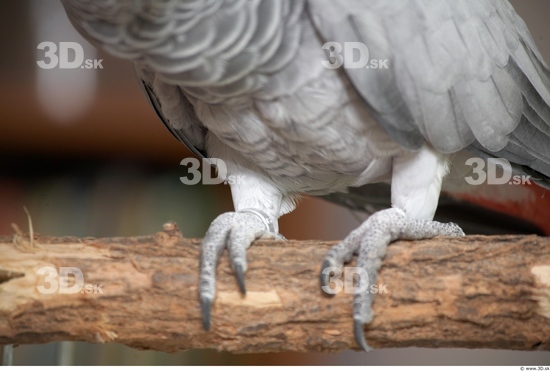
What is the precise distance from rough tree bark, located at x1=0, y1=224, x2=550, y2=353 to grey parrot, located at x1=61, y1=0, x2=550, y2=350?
0.11 ft

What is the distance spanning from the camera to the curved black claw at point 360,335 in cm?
94

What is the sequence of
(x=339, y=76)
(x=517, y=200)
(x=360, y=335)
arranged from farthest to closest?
(x=517, y=200), (x=339, y=76), (x=360, y=335)

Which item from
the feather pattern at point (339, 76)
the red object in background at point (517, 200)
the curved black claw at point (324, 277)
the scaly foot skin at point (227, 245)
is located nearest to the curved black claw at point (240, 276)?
the scaly foot skin at point (227, 245)

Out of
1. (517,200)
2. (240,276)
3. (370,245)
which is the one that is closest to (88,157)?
(240,276)

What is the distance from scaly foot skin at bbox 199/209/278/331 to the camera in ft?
3.14

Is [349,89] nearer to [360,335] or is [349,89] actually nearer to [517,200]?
[360,335]

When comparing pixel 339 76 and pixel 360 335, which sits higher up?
pixel 339 76

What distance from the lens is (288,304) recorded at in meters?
0.95

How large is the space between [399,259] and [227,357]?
92 cm

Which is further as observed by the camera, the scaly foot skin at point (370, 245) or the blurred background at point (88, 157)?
the blurred background at point (88, 157)

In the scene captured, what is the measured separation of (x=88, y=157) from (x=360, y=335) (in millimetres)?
1102

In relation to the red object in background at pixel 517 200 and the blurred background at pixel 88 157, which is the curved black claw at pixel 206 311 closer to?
the blurred background at pixel 88 157

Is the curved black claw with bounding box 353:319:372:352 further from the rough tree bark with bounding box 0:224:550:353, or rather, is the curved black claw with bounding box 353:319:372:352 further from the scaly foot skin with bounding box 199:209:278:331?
the scaly foot skin with bounding box 199:209:278:331

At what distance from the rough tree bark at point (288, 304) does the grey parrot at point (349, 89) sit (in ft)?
0.11
